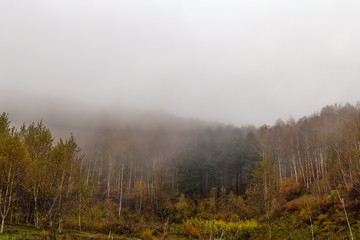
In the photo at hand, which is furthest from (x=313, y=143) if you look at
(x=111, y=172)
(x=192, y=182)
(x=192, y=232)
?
(x=111, y=172)

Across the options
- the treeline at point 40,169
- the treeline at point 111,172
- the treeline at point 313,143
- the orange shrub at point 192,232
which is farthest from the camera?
the treeline at point 313,143

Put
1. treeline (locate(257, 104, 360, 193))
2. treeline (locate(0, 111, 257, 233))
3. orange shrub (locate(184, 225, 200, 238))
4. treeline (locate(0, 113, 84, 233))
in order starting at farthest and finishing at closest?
treeline (locate(257, 104, 360, 193)), orange shrub (locate(184, 225, 200, 238)), treeline (locate(0, 111, 257, 233)), treeline (locate(0, 113, 84, 233))

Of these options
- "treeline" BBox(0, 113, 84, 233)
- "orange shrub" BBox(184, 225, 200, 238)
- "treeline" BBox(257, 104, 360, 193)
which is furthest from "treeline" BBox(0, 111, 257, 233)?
"treeline" BBox(257, 104, 360, 193)

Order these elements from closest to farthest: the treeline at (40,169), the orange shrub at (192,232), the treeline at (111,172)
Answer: the treeline at (40,169) → the treeline at (111,172) → the orange shrub at (192,232)

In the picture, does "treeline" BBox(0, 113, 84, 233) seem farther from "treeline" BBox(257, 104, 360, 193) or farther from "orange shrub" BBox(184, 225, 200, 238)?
"treeline" BBox(257, 104, 360, 193)

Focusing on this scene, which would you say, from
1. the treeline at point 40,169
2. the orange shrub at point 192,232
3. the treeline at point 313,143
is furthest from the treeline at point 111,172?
the treeline at point 313,143

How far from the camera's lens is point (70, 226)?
88.3 feet

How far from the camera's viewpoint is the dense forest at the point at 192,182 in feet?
65.4

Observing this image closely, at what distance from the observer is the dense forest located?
785 inches

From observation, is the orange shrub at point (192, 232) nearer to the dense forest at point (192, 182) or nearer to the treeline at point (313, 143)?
the dense forest at point (192, 182)

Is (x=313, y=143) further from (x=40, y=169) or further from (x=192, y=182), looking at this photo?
(x=40, y=169)

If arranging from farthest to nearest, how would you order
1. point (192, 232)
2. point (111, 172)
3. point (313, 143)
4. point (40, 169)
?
1. point (111, 172)
2. point (313, 143)
3. point (192, 232)
4. point (40, 169)

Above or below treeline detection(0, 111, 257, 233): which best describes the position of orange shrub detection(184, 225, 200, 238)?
below

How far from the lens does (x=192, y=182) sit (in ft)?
183
